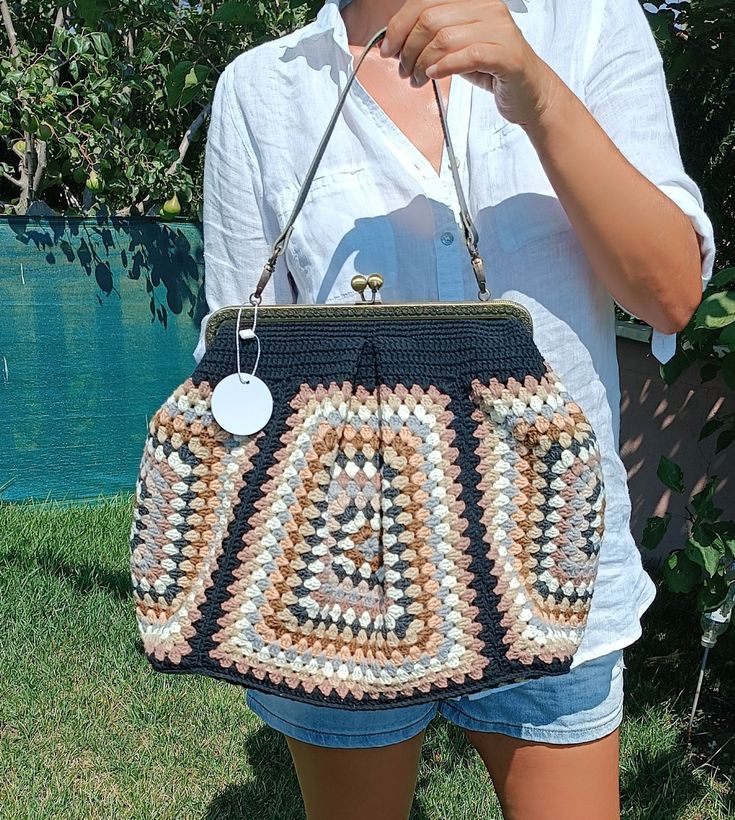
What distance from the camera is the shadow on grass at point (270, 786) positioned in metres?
2.22

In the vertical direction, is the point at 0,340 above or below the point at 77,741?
above

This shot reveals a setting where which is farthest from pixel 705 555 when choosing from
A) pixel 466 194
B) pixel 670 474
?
pixel 466 194

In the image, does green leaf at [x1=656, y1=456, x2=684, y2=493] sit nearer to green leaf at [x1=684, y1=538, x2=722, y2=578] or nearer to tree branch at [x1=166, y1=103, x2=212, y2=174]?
green leaf at [x1=684, y1=538, x2=722, y2=578]

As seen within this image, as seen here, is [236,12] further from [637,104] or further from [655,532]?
[655,532]

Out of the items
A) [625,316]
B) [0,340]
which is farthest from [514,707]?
[0,340]

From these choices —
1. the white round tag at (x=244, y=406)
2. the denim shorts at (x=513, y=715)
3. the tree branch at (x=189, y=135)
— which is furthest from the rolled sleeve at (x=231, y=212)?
the tree branch at (x=189, y=135)

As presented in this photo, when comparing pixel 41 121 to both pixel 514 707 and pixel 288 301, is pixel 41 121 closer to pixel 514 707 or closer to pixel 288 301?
pixel 288 301

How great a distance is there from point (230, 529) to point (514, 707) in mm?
431

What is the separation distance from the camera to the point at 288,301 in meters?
1.20

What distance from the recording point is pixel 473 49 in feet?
2.62

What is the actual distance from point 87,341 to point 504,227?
3.37m

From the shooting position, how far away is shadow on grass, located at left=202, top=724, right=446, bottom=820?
7.30ft

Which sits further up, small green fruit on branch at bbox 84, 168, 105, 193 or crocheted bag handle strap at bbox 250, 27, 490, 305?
crocheted bag handle strap at bbox 250, 27, 490, 305

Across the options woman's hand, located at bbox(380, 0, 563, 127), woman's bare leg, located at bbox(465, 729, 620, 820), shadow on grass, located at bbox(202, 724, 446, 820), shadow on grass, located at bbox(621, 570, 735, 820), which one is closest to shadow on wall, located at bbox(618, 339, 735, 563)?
shadow on grass, located at bbox(621, 570, 735, 820)
